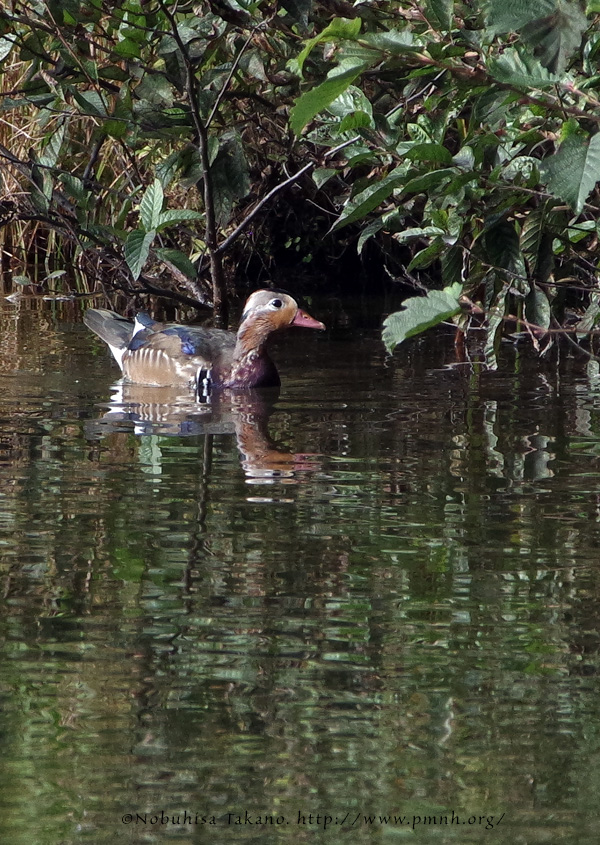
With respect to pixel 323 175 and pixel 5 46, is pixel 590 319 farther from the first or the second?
pixel 5 46

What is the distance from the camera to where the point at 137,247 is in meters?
7.08

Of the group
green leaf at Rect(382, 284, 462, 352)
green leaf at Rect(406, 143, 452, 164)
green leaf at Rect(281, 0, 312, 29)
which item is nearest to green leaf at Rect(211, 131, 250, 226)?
green leaf at Rect(281, 0, 312, 29)

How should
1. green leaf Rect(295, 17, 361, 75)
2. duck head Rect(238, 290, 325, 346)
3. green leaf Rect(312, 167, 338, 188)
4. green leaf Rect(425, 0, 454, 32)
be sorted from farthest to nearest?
duck head Rect(238, 290, 325, 346), green leaf Rect(312, 167, 338, 188), green leaf Rect(425, 0, 454, 32), green leaf Rect(295, 17, 361, 75)

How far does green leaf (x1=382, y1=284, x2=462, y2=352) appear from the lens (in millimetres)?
3879

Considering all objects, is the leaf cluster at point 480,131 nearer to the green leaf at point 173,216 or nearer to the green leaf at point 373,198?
the green leaf at point 373,198

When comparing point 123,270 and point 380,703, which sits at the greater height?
point 123,270

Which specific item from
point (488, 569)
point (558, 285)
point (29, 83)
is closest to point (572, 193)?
point (488, 569)

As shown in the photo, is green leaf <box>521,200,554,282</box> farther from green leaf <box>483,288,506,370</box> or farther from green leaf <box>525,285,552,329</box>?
green leaf <box>483,288,506,370</box>

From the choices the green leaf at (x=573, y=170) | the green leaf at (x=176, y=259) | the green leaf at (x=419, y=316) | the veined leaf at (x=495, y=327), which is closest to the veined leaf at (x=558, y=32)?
the green leaf at (x=573, y=170)

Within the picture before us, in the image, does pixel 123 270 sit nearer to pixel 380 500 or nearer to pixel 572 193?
pixel 380 500

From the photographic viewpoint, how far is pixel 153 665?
3.23m

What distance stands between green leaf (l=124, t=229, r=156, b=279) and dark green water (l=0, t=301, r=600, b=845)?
41.1 inches

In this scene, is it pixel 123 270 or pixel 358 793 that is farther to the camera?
pixel 123 270

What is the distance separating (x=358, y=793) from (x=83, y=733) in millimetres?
619
